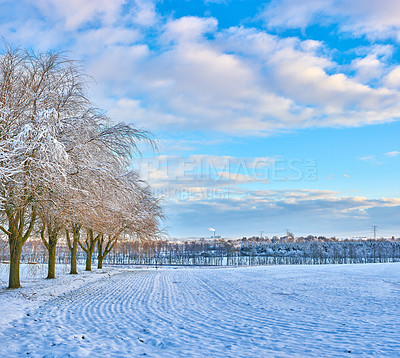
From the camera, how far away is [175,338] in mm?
7918

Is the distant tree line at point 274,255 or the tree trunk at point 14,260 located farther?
the distant tree line at point 274,255

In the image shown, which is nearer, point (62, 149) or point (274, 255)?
point (62, 149)

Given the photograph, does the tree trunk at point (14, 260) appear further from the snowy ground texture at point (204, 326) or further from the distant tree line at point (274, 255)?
the distant tree line at point (274, 255)

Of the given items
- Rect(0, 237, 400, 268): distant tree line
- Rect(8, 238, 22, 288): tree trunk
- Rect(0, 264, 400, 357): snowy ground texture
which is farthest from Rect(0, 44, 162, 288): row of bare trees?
Rect(0, 237, 400, 268): distant tree line

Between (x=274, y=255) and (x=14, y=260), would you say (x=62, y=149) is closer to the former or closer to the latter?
(x=14, y=260)

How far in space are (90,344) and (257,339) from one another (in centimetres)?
342

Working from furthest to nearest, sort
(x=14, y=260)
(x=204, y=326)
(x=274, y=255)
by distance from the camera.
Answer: (x=274, y=255), (x=14, y=260), (x=204, y=326)

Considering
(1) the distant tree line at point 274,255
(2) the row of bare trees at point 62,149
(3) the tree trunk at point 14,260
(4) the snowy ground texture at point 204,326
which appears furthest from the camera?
(1) the distant tree line at point 274,255

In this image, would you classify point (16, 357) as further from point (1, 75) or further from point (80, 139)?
point (1, 75)

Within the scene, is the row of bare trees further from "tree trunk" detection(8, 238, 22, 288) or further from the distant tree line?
the distant tree line

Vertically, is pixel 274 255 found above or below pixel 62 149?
below

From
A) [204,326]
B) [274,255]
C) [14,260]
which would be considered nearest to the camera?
[204,326]

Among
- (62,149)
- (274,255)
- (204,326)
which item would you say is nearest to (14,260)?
(62,149)

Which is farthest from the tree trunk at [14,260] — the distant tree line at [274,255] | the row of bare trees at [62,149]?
the distant tree line at [274,255]
